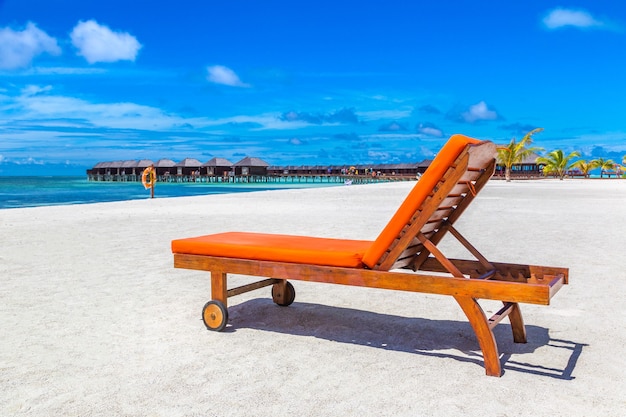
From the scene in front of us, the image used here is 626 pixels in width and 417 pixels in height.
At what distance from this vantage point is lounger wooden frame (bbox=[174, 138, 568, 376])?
9.42 ft

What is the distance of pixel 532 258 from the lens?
21.1 ft

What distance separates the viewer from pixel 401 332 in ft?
11.9

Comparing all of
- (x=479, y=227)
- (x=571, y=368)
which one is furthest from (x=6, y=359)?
(x=479, y=227)

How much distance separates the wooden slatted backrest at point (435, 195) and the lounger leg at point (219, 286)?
98cm

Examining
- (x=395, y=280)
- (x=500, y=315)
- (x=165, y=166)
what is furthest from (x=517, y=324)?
(x=165, y=166)

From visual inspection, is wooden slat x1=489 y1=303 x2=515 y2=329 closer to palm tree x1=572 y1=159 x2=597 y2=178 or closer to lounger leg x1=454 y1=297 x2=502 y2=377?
lounger leg x1=454 y1=297 x2=502 y2=377

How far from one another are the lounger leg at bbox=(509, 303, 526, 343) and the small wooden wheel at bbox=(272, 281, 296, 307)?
5.26 feet

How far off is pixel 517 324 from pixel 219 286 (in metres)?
1.80

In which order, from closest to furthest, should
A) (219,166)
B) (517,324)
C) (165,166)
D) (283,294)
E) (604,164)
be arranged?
(517,324) < (283,294) < (604,164) < (219,166) < (165,166)

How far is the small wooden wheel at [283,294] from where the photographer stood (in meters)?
4.27

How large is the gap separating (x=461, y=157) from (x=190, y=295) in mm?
2613

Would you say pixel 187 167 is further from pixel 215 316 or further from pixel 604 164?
pixel 215 316

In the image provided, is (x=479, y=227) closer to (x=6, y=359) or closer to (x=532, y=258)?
(x=532, y=258)

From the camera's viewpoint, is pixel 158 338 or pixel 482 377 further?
pixel 158 338
